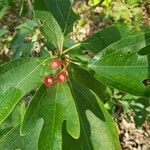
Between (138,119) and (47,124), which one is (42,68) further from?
(138,119)

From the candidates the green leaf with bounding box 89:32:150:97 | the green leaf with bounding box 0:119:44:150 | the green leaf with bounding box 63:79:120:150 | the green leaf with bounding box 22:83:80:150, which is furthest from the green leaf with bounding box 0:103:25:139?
the green leaf with bounding box 89:32:150:97

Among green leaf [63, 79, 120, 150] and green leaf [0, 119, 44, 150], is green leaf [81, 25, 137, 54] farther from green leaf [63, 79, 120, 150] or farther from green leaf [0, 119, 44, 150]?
green leaf [0, 119, 44, 150]

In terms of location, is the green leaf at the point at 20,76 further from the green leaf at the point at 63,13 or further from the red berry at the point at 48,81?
the green leaf at the point at 63,13

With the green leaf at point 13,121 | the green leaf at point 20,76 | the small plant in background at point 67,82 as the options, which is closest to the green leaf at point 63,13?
the small plant in background at point 67,82

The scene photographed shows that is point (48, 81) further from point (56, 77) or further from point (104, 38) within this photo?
point (104, 38)

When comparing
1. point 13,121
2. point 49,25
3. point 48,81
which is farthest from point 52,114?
point 13,121

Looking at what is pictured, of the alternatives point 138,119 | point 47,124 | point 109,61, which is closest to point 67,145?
point 47,124
